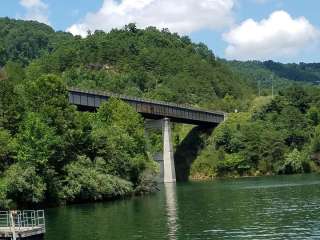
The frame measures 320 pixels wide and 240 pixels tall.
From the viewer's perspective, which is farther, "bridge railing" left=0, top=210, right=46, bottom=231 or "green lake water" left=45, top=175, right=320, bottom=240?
"green lake water" left=45, top=175, right=320, bottom=240

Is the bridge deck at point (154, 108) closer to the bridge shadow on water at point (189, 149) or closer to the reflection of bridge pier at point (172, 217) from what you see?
the bridge shadow on water at point (189, 149)

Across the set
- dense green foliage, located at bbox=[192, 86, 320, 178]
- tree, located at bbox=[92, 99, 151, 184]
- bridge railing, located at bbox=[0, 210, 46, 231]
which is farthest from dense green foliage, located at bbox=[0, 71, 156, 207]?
dense green foliage, located at bbox=[192, 86, 320, 178]

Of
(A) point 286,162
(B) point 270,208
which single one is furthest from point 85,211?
(A) point 286,162

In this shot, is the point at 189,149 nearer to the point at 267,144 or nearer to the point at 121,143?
the point at 267,144

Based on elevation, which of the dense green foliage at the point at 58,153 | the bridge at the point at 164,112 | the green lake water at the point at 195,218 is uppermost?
the bridge at the point at 164,112

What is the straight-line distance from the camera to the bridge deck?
131125 millimetres

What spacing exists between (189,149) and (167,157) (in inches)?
1028

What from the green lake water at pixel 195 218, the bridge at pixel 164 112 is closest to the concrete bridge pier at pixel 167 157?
the bridge at pixel 164 112

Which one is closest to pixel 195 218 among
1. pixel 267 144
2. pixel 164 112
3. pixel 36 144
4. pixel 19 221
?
pixel 19 221

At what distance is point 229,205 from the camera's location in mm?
71062

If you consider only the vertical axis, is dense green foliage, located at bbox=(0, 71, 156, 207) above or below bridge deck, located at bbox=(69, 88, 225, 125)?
below

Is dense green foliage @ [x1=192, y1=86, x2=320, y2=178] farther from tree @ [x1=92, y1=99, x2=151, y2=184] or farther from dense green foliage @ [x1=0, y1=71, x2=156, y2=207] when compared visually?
dense green foliage @ [x1=0, y1=71, x2=156, y2=207]

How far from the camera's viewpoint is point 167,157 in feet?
486

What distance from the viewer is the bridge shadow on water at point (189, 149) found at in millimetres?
166250
